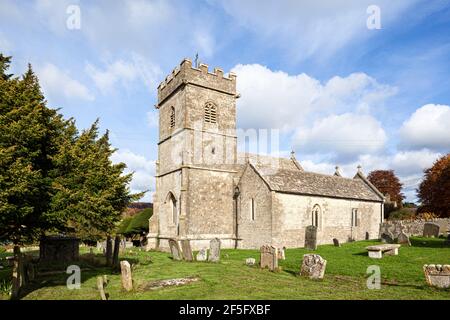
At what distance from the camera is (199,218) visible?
24562 mm

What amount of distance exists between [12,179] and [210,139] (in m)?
18.1

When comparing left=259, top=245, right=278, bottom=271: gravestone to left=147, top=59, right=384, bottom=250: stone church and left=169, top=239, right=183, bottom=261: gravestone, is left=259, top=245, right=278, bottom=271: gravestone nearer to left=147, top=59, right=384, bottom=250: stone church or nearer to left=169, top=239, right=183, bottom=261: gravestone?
left=169, top=239, right=183, bottom=261: gravestone

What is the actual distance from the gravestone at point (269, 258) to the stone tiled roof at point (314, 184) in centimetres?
897

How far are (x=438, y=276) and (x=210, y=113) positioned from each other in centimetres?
1982

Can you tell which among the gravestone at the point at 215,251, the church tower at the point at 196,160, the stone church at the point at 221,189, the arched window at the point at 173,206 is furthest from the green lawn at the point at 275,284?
the arched window at the point at 173,206

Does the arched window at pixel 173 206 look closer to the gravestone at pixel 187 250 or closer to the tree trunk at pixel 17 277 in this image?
the gravestone at pixel 187 250

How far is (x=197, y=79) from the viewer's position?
25953mm

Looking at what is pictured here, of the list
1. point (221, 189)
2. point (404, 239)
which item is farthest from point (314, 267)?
point (221, 189)

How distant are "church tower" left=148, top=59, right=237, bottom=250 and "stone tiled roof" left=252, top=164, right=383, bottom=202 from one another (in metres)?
3.49

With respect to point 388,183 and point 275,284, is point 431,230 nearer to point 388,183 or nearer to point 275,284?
point 275,284

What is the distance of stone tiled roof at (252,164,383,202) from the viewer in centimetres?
2422

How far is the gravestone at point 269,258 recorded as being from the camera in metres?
13.9

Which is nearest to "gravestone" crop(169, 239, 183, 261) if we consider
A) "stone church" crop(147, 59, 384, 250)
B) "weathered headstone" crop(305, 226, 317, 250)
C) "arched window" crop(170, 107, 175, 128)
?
"stone church" crop(147, 59, 384, 250)
